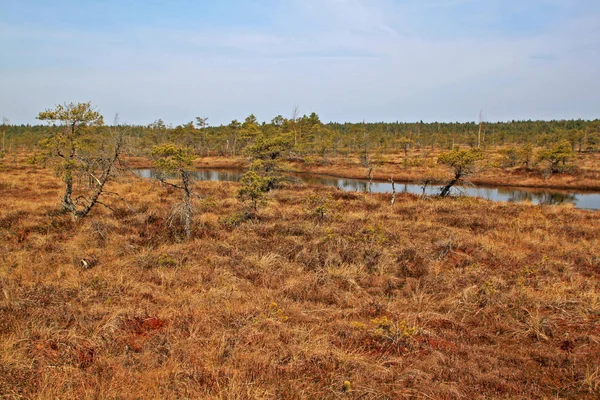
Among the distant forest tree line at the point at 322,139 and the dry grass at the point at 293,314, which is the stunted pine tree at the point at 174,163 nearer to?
the dry grass at the point at 293,314

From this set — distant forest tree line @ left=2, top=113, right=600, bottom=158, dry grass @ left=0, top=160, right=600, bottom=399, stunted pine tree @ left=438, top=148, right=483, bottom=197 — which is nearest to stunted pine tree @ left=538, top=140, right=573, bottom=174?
distant forest tree line @ left=2, top=113, right=600, bottom=158

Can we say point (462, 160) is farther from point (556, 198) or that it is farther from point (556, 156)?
point (556, 156)

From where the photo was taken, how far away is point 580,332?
608 cm

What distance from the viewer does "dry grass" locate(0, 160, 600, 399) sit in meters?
4.41

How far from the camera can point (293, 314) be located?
6.52m

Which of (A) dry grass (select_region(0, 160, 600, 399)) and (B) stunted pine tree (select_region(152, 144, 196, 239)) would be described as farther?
(B) stunted pine tree (select_region(152, 144, 196, 239))

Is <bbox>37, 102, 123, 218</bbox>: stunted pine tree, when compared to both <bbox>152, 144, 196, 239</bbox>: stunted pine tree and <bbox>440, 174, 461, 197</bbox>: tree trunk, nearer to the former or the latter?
<bbox>152, 144, 196, 239</bbox>: stunted pine tree

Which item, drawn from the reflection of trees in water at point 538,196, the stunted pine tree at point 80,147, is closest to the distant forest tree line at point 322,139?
the reflection of trees in water at point 538,196

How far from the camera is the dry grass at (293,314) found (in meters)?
4.41

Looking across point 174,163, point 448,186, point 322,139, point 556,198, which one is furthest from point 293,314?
point 322,139

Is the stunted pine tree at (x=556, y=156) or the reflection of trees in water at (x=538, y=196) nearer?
the reflection of trees in water at (x=538, y=196)

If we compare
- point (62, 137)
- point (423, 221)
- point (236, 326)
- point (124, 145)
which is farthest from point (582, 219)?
point (62, 137)

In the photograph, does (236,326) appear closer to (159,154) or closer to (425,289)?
(425,289)

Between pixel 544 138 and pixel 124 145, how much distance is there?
255ft
